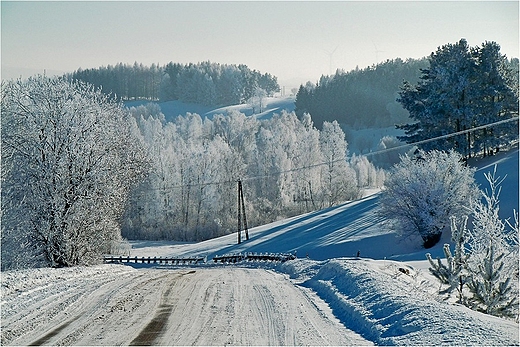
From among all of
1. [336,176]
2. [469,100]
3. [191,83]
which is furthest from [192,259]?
[191,83]

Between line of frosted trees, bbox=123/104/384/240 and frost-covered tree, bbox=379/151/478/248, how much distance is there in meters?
33.6

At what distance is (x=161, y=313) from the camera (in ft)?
42.6

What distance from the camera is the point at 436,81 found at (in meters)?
50.4

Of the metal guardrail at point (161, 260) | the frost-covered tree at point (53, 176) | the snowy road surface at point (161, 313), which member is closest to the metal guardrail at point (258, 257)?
the metal guardrail at point (161, 260)

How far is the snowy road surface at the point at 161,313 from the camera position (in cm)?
1064

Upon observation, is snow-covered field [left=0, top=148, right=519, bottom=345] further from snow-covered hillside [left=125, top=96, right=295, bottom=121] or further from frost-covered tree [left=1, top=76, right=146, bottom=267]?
snow-covered hillside [left=125, top=96, right=295, bottom=121]

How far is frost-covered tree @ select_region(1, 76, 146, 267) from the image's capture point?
80.7 feet

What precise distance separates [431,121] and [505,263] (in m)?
36.7

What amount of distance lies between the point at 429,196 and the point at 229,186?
4155 cm

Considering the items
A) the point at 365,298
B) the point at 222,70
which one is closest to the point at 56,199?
the point at 365,298

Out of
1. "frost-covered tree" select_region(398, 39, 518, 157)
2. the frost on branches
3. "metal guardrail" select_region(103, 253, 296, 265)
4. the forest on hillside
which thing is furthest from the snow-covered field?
the forest on hillside

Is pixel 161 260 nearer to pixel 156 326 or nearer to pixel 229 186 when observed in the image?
pixel 156 326

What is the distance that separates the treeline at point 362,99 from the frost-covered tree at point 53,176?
12088cm

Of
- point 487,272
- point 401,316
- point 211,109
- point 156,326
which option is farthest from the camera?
point 211,109
